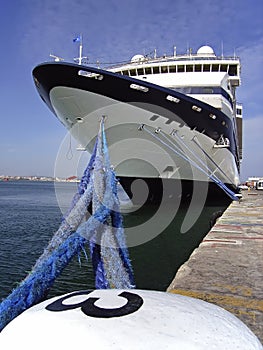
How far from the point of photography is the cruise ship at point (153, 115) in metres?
11.6

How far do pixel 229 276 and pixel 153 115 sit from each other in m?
8.83

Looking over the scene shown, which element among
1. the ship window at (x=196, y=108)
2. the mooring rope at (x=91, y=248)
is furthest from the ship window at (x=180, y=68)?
the mooring rope at (x=91, y=248)

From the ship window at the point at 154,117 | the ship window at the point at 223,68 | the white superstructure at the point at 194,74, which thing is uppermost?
the ship window at the point at 223,68

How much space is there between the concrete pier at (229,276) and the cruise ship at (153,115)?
6.55 metres

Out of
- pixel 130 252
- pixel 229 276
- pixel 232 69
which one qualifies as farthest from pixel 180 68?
pixel 229 276

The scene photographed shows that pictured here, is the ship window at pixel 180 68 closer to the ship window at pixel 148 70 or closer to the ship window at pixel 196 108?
the ship window at pixel 148 70

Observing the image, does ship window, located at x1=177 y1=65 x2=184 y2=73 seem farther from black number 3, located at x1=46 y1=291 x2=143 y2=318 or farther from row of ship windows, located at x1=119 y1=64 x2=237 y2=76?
black number 3, located at x1=46 y1=291 x2=143 y2=318

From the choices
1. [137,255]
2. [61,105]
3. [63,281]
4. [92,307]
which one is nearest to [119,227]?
[92,307]

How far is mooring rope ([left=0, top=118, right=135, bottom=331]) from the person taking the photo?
2846 millimetres

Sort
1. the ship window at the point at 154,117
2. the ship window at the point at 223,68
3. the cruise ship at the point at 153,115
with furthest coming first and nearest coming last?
1. the ship window at the point at 223,68
2. the ship window at the point at 154,117
3. the cruise ship at the point at 153,115

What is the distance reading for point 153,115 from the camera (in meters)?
12.3

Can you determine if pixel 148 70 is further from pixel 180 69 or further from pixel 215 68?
pixel 215 68

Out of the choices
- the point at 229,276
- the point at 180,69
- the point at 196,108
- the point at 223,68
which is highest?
the point at 223,68

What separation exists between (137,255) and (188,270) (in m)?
5.15
